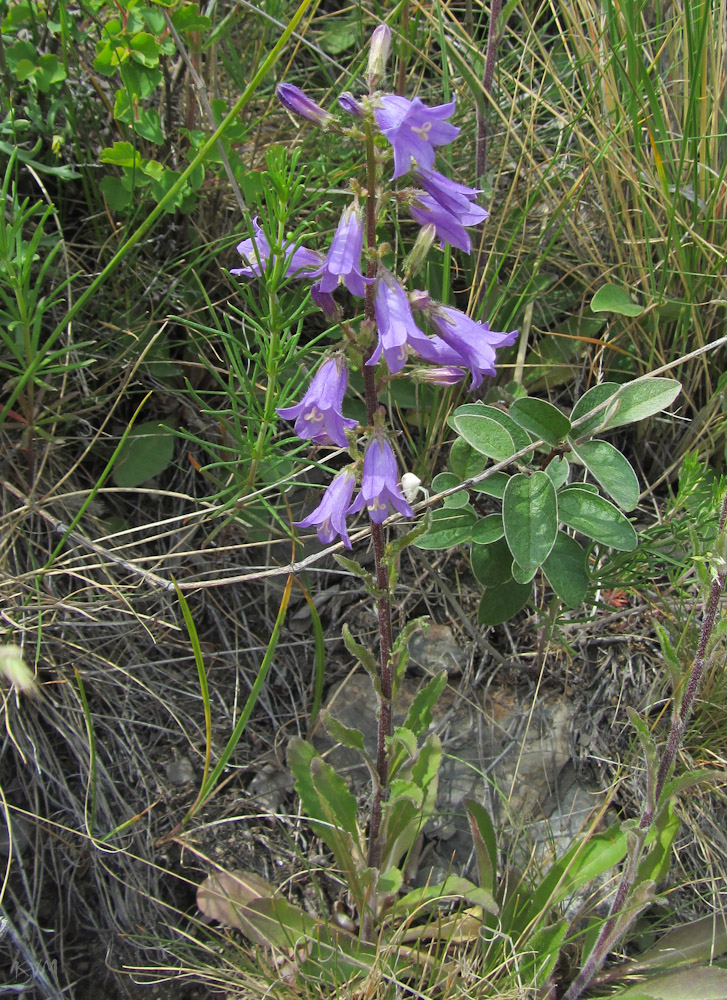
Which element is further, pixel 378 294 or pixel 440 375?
pixel 440 375

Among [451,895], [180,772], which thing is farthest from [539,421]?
[180,772]

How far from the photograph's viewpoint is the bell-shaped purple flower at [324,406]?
1.68 meters

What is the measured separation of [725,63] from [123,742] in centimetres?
306

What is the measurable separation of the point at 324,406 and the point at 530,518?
2.39 feet

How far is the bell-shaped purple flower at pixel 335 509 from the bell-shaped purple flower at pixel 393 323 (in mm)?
301

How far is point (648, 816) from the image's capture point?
6.54 feet

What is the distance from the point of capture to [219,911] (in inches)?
94.2

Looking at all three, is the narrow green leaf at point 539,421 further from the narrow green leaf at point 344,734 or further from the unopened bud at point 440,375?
the narrow green leaf at point 344,734

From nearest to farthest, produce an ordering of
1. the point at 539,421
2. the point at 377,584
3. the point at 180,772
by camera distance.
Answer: the point at 377,584, the point at 539,421, the point at 180,772

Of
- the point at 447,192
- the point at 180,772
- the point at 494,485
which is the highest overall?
the point at 447,192

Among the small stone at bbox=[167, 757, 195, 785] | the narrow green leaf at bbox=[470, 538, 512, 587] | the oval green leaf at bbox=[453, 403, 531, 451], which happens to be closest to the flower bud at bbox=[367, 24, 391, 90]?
the oval green leaf at bbox=[453, 403, 531, 451]

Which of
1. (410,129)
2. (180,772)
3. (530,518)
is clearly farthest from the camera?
(180,772)

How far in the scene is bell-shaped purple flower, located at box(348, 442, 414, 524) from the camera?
1704 mm

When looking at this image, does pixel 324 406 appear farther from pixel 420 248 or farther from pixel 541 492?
pixel 541 492
